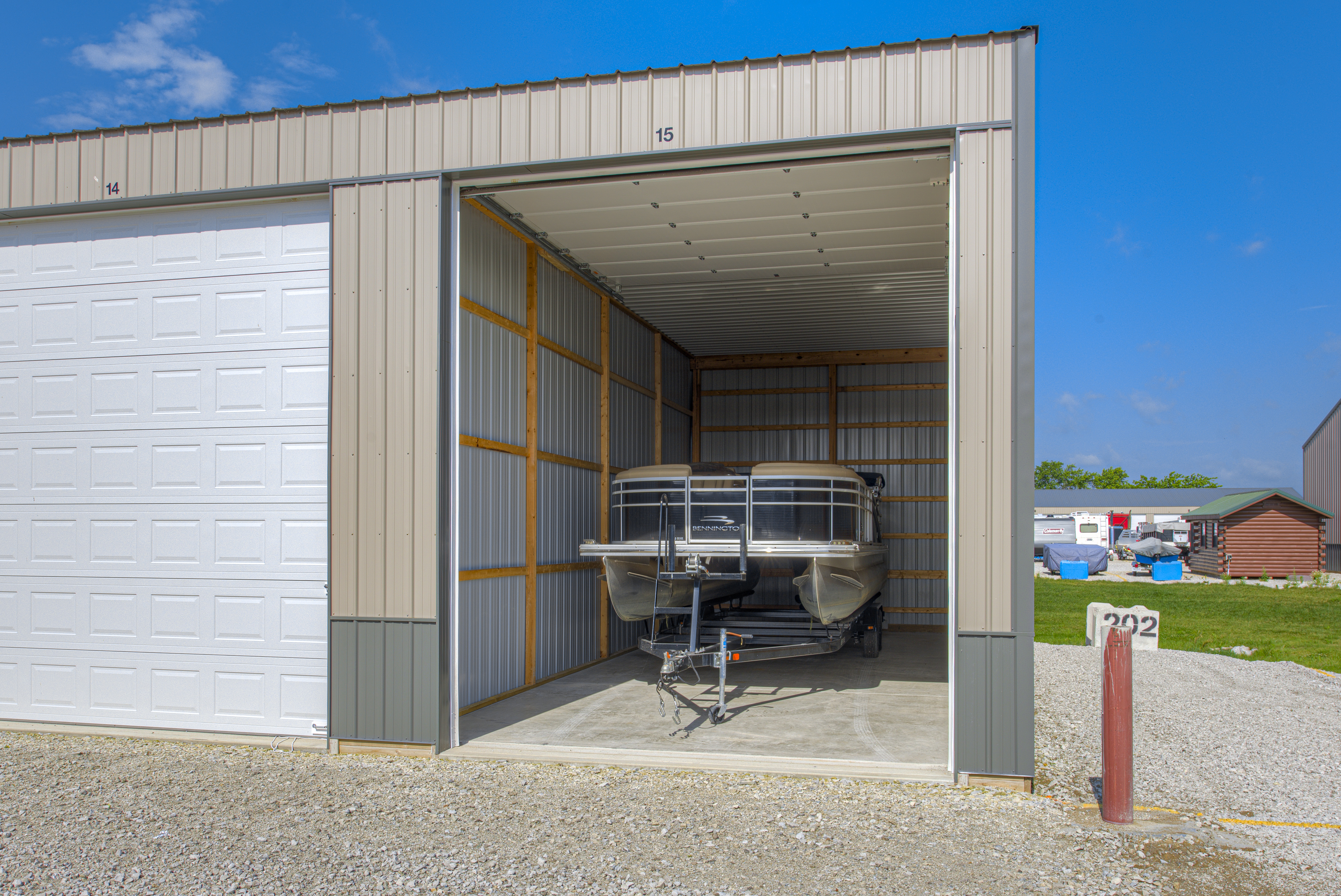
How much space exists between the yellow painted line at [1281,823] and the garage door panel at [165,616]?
231 inches

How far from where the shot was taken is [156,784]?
570cm

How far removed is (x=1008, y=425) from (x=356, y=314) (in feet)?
14.6

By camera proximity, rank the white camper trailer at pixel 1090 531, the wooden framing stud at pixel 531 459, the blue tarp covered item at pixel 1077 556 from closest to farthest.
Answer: the wooden framing stud at pixel 531 459 < the blue tarp covered item at pixel 1077 556 < the white camper trailer at pixel 1090 531

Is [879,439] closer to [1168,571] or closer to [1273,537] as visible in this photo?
[1168,571]

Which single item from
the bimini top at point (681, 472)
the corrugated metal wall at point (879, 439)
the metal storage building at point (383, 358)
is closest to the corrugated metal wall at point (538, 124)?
the metal storage building at point (383, 358)

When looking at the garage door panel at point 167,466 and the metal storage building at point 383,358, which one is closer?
the metal storage building at point 383,358

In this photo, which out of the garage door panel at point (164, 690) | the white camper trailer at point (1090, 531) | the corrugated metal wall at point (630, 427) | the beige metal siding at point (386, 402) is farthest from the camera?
the white camper trailer at point (1090, 531)

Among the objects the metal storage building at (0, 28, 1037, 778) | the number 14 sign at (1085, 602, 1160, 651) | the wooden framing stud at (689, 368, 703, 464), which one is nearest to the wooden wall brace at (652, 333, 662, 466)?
the wooden framing stud at (689, 368, 703, 464)

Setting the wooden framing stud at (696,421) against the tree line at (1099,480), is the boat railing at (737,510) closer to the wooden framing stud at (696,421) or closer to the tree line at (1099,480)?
the wooden framing stud at (696,421)

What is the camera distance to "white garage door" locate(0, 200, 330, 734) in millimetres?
6805

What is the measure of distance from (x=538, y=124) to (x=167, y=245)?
319cm

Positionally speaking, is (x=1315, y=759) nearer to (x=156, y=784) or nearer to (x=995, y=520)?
(x=995, y=520)

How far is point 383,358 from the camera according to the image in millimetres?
6414

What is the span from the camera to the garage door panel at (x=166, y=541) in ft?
22.2
